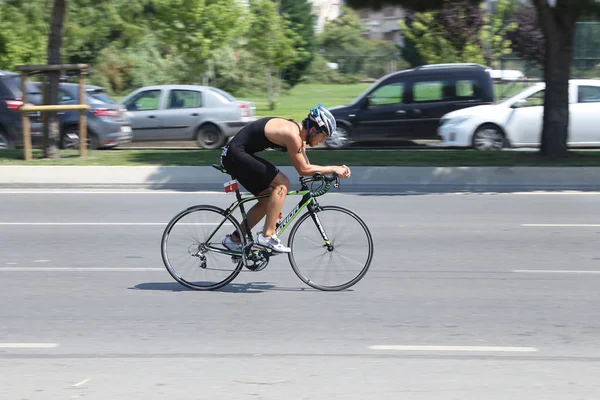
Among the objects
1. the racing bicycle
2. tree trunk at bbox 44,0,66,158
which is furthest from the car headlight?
the racing bicycle

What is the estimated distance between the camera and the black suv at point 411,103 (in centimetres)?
2102

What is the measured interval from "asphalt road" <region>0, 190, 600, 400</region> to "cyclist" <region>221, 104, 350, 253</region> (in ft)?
2.25

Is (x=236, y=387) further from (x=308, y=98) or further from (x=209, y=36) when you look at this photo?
(x=308, y=98)

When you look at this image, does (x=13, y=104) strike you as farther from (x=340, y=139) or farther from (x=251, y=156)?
(x=251, y=156)

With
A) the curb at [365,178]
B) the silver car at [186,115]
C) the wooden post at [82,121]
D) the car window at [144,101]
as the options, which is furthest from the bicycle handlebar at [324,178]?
the car window at [144,101]

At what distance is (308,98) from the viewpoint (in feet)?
145

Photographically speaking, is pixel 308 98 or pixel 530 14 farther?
pixel 308 98

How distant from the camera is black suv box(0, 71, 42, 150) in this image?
1941cm

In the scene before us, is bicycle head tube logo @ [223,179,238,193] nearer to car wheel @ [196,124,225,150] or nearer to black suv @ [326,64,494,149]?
black suv @ [326,64,494,149]

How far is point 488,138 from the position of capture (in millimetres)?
19719

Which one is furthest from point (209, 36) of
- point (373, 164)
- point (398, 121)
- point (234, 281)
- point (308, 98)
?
point (234, 281)

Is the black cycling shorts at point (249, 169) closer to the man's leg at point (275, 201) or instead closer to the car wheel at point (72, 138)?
the man's leg at point (275, 201)

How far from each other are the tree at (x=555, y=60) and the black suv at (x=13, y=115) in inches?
293

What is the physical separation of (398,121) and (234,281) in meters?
13.2
